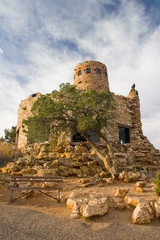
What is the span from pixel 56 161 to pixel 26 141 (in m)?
5.34

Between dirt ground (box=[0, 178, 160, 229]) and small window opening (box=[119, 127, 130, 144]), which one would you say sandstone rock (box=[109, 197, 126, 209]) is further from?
small window opening (box=[119, 127, 130, 144])

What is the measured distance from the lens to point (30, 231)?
13.0ft

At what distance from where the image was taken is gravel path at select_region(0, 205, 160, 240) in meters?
3.81

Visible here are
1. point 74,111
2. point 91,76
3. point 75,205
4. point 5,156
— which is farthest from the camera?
point 91,76

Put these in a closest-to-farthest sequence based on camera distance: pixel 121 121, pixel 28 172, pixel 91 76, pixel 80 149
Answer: pixel 28 172 → pixel 80 149 → pixel 121 121 → pixel 91 76

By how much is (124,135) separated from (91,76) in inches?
317

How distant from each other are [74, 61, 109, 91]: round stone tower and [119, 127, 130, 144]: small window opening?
19.1ft

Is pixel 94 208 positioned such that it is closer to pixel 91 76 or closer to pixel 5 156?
pixel 5 156

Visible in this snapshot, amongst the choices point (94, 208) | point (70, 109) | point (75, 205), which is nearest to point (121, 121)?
point (70, 109)

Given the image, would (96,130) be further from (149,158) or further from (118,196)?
(149,158)

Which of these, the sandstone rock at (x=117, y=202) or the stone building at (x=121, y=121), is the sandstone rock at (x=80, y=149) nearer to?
the stone building at (x=121, y=121)

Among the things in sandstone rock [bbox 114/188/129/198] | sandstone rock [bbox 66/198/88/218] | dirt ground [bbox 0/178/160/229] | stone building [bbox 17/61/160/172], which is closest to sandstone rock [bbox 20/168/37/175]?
dirt ground [bbox 0/178/160/229]

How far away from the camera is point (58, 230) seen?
162 inches

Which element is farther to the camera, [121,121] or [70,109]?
[121,121]
